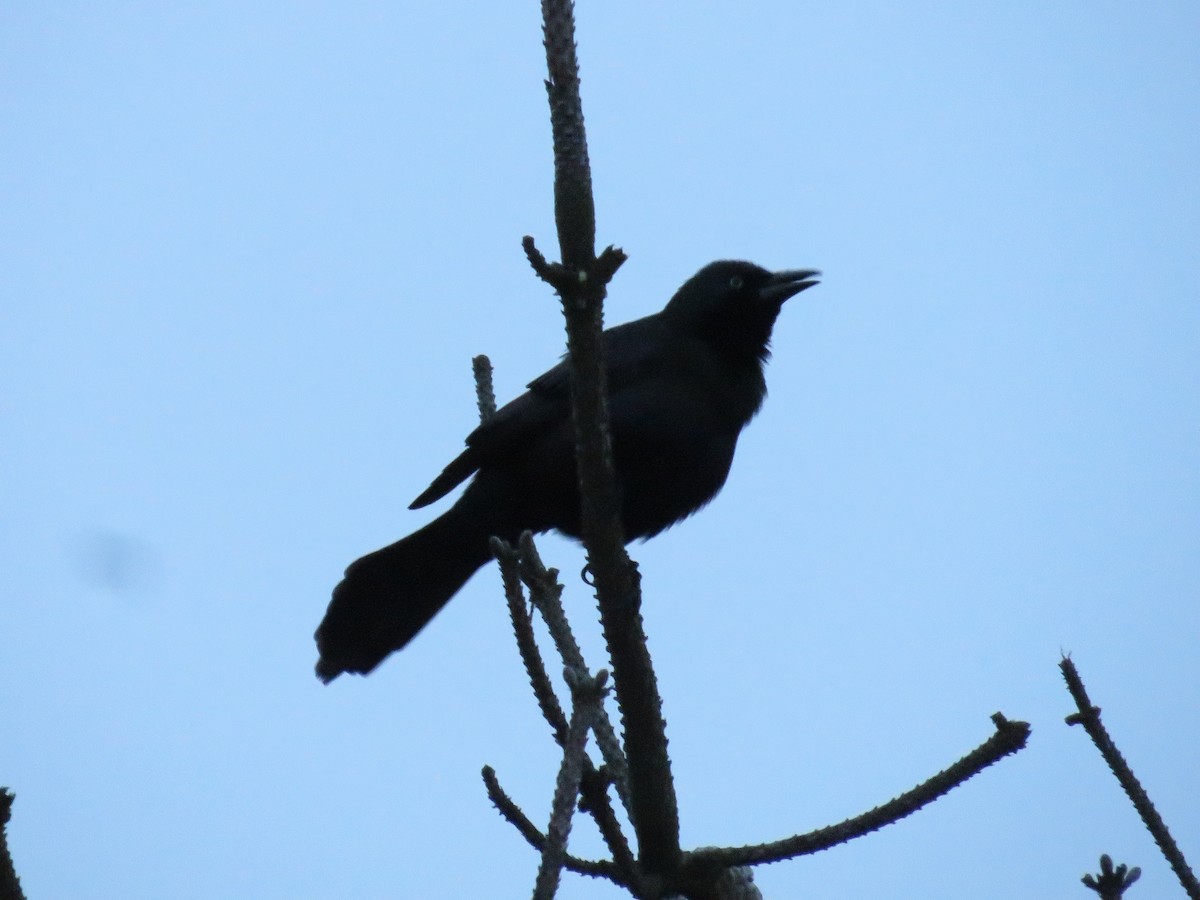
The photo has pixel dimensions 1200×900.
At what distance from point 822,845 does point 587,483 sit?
103 centimetres

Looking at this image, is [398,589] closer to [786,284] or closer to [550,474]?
[550,474]

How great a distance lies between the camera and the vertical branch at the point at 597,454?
2572 millimetres

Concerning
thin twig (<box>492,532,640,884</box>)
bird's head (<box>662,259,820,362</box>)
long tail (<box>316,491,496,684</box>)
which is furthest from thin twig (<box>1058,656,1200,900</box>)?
bird's head (<box>662,259,820,362</box>)

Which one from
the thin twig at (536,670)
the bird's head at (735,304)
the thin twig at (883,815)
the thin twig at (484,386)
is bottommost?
the thin twig at (883,815)

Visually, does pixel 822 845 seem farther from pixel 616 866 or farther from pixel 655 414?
pixel 655 414

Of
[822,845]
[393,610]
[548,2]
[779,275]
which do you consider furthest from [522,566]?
[779,275]

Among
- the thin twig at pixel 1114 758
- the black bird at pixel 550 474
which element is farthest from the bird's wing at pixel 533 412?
the thin twig at pixel 1114 758

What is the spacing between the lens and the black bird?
4.85 metres

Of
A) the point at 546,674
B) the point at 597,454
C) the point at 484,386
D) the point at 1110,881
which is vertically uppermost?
the point at 484,386

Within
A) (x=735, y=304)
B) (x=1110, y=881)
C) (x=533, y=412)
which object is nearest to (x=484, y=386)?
(x=533, y=412)

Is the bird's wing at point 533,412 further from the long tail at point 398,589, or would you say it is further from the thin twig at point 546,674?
the thin twig at point 546,674

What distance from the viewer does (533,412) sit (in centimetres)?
486

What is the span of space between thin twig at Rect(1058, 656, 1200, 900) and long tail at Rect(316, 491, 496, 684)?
2950 mm

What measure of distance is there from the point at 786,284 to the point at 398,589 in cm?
237
